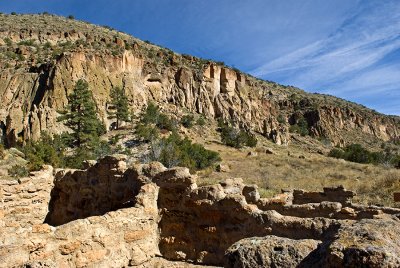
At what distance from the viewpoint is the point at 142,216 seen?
10234mm

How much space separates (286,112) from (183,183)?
274ft

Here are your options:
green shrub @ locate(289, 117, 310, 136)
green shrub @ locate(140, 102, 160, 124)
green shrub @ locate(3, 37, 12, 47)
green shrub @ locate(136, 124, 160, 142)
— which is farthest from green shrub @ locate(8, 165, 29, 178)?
green shrub @ locate(289, 117, 310, 136)

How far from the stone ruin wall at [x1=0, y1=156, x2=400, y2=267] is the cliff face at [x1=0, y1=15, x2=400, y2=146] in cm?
3354

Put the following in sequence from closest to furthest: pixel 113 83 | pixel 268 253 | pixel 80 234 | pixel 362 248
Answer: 1. pixel 362 248
2. pixel 268 253
3. pixel 80 234
4. pixel 113 83

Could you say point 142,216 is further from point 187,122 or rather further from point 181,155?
point 187,122

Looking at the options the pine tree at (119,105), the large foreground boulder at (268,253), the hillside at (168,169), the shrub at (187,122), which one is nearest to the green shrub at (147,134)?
the hillside at (168,169)

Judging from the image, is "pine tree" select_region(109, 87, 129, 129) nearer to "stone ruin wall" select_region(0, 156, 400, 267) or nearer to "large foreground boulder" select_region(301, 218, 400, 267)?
"stone ruin wall" select_region(0, 156, 400, 267)

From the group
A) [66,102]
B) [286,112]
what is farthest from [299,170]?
[286,112]

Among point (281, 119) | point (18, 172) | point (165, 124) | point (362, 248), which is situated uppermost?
point (281, 119)

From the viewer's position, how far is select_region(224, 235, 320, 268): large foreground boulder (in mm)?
4016

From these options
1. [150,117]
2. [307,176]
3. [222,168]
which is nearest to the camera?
[307,176]

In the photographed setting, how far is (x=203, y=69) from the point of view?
7244 centimetres

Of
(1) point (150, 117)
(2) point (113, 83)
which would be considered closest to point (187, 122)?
(1) point (150, 117)

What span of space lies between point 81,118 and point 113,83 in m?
15.5
